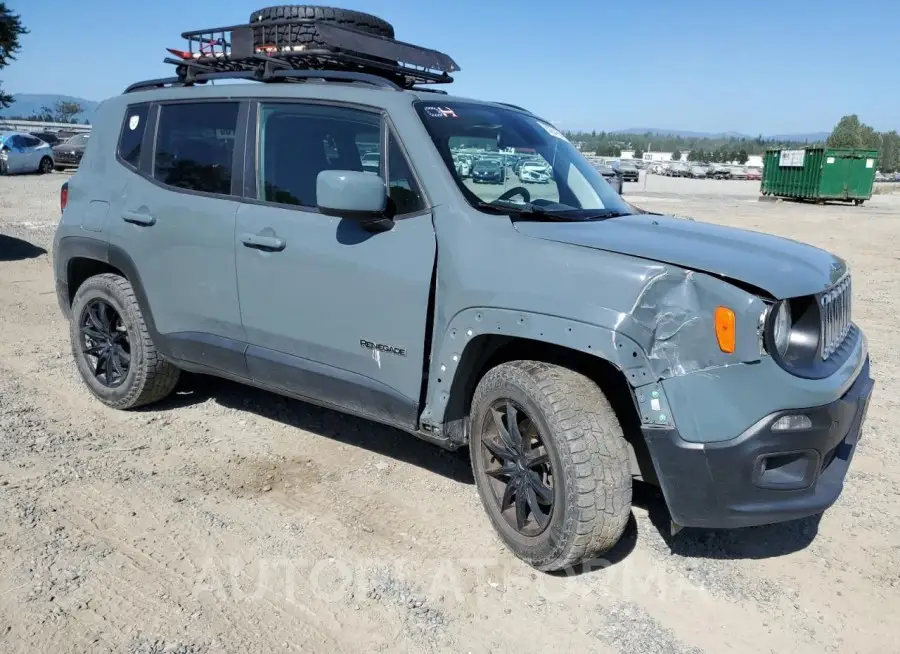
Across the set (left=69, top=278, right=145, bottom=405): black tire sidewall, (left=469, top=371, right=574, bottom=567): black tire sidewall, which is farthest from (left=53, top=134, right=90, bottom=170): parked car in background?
(left=469, top=371, right=574, bottom=567): black tire sidewall

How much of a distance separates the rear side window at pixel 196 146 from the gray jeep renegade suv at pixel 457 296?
0.01 metres

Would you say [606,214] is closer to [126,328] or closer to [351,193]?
[351,193]

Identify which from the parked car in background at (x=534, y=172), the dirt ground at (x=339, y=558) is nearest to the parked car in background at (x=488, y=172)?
the parked car in background at (x=534, y=172)

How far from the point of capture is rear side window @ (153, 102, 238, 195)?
4.23 metres

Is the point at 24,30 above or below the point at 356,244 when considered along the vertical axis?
above

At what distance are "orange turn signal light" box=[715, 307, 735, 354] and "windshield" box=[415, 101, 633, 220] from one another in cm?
111

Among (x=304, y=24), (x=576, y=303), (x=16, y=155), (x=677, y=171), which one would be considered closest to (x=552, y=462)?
(x=576, y=303)

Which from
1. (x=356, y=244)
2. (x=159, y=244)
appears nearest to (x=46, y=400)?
(x=159, y=244)

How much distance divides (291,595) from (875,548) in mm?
2616

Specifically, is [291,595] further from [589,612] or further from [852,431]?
[852,431]

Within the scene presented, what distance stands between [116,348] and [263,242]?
5.53 feet

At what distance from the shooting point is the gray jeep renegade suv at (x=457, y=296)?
2.80 m

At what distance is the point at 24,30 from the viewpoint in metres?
42.2

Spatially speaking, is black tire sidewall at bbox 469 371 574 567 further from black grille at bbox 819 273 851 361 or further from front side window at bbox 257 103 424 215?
black grille at bbox 819 273 851 361
